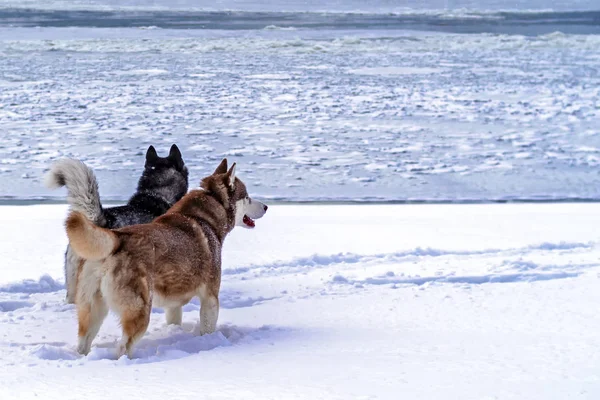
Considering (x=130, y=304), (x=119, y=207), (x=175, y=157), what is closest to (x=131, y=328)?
(x=130, y=304)

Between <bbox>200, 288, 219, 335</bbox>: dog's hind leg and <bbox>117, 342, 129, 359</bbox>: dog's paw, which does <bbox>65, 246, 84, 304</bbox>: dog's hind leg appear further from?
<bbox>117, 342, 129, 359</bbox>: dog's paw

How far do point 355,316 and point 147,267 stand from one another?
1212mm

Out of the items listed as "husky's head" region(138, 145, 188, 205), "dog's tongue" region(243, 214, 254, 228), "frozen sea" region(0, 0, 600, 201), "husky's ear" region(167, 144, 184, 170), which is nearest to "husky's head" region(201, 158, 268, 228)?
"dog's tongue" region(243, 214, 254, 228)

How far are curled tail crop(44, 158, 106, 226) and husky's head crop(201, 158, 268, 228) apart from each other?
1.87 ft

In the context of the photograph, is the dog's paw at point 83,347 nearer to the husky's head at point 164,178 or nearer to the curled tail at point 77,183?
the curled tail at point 77,183

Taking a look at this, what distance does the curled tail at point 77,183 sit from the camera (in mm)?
4043

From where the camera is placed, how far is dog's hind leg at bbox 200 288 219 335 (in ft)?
12.7

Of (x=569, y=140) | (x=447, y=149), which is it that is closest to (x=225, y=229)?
(x=447, y=149)

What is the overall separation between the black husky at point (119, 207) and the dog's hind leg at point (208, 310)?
61cm

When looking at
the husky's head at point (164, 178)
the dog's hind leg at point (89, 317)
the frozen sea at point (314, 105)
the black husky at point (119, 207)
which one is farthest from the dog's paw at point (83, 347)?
the frozen sea at point (314, 105)

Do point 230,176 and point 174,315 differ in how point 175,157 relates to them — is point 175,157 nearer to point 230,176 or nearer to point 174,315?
point 230,176

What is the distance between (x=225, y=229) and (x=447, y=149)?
248 inches

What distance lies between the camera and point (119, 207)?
4.70m

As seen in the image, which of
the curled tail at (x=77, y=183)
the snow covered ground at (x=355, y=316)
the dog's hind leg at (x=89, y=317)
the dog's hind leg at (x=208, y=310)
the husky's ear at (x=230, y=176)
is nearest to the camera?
the snow covered ground at (x=355, y=316)
